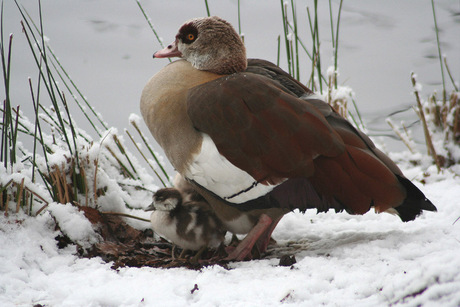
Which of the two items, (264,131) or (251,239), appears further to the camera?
(251,239)

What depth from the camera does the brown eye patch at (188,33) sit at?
7.49 ft

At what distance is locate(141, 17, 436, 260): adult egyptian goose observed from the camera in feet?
6.13

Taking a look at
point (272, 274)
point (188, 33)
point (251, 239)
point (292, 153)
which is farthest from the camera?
point (188, 33)

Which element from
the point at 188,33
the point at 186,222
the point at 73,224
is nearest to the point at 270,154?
the point at 186,222

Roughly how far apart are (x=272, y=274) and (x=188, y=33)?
1.21m

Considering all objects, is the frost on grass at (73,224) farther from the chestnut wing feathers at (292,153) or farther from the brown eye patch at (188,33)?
the brown eye patch at (188,33)

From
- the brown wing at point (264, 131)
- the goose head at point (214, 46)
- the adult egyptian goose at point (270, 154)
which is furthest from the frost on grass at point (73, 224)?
the goose head at point (214, 46)

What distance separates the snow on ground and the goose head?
0.89 metres

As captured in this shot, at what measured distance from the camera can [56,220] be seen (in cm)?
218

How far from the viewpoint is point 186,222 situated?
2221mm

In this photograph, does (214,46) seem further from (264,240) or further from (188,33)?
(264,240)

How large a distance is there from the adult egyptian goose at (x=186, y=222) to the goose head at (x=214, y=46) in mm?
627

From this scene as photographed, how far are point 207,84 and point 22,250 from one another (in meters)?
1.00

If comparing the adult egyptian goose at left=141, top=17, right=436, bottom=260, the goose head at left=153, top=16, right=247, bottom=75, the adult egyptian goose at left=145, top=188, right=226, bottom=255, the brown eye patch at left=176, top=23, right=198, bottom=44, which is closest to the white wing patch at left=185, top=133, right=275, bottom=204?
the adult egyptian goose at left=141, top=17, right=436, bottom=260
